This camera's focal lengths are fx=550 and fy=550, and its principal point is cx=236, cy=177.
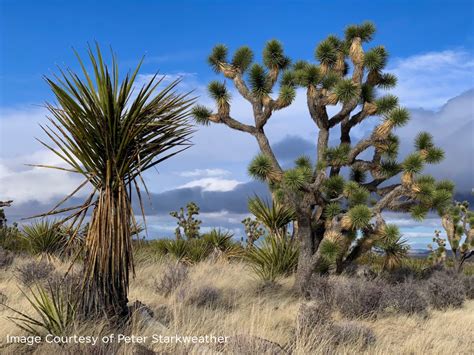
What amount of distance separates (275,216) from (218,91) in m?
3.99

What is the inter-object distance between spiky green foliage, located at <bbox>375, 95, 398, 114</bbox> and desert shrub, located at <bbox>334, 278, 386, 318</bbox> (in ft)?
15.9

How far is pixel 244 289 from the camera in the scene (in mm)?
12312

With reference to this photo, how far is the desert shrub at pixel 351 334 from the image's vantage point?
775 centimetres

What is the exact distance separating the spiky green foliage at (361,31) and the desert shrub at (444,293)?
22.8 feet

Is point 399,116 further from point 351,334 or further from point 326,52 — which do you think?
point 351,334

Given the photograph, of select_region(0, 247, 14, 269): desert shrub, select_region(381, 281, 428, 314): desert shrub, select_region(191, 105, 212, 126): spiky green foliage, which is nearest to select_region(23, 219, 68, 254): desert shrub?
select_region(0, 247, 14, 269): desert shrub

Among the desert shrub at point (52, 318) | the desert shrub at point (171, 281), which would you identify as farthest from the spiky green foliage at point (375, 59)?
the desert shrub at point (52, 318)

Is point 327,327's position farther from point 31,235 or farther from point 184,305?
point 31,235

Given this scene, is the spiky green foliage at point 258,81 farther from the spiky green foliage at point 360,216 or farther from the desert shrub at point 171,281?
the desert shrub at point 171,281

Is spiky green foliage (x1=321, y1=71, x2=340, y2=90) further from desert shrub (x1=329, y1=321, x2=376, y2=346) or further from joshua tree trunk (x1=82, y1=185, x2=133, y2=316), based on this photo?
joshua tree trunk (x1=82, y1=185, x2=133, y2=316)

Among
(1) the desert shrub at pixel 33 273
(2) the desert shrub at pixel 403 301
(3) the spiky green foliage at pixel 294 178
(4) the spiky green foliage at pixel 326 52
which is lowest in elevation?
(2) the desert shrub at pixel 403 301

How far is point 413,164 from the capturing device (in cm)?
1291

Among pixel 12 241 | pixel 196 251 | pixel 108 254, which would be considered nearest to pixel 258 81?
pixel 196 251

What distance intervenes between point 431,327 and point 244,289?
4257mm
